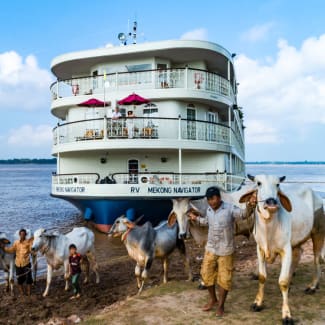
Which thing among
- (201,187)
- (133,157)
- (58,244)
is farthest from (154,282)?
(133,157)

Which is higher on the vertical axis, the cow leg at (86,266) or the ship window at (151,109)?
the ship window at (151,109)

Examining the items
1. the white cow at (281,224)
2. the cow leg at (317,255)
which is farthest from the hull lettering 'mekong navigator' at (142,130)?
the white cow at (281,224)

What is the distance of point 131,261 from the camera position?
37.8 ft

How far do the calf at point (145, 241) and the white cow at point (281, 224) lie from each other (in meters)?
2.09

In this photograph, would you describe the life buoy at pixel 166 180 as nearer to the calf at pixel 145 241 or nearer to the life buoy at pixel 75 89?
the life buoy at pixel 75 89

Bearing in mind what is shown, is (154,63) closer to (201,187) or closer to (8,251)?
(201,187)

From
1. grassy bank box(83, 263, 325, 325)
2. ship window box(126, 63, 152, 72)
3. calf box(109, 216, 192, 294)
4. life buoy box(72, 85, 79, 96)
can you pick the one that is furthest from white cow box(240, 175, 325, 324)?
life buoy box(72, 85, 79, 96)

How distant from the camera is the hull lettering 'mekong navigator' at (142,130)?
614 inches

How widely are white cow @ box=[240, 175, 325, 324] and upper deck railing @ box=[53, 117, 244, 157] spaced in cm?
949

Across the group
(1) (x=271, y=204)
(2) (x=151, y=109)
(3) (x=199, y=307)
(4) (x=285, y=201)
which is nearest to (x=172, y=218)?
(3) (x=199, y=307)

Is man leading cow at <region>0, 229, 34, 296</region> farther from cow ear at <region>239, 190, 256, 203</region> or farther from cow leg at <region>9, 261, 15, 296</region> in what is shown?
cow ear at <region>239, 190, 256, 203</region>

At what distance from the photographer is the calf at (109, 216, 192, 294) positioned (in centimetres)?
760

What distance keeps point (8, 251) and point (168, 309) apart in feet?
13.5

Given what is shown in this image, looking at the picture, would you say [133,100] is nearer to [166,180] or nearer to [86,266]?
[166,180]
